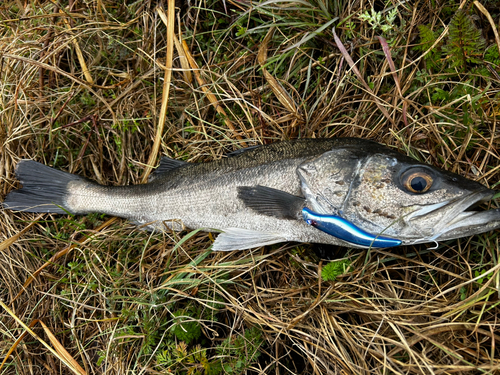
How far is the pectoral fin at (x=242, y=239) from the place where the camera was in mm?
2982

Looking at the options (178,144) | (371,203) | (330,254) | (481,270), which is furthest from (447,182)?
(178,144)

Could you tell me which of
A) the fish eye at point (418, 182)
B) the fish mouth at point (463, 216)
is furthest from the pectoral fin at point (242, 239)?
the fish mouth at point (463, 216)

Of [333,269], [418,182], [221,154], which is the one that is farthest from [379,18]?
[333,269]

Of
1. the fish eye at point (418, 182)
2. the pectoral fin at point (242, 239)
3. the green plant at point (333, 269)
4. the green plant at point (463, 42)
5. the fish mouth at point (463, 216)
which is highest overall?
the green plant at point (463, 42)

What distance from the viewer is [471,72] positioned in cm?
303

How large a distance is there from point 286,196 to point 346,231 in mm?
539

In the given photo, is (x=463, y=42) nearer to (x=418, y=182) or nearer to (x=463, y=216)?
(x=418, y=182)

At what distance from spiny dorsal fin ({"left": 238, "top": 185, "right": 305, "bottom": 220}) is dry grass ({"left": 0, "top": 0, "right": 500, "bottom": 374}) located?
0.45 m

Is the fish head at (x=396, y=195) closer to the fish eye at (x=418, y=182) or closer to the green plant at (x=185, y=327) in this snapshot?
the fish eye at (x=418, y=182)

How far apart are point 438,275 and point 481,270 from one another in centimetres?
32

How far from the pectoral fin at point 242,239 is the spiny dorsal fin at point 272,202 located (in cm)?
20

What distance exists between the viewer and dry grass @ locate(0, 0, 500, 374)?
2828 mm

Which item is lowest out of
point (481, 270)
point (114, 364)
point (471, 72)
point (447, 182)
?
point (114, 364)

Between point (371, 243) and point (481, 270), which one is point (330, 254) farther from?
point (481, 270)
